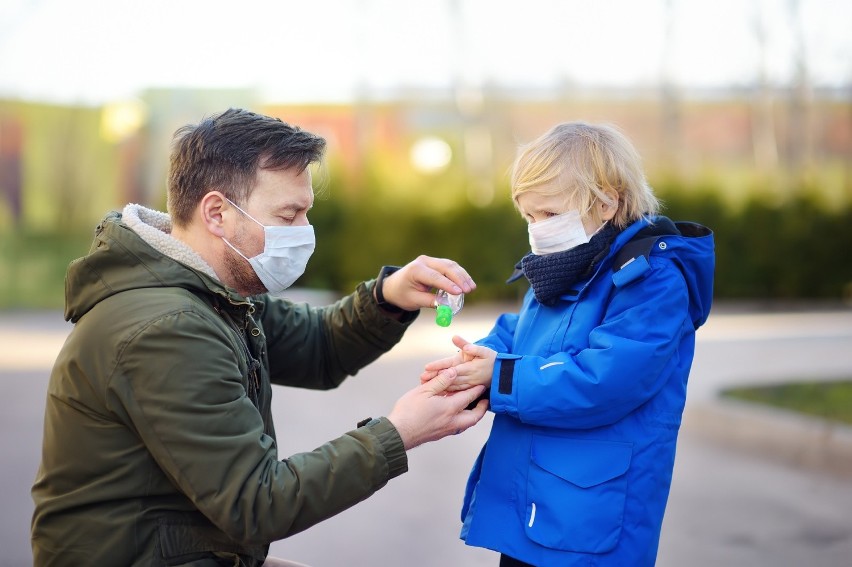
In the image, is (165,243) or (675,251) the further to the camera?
(675,251)

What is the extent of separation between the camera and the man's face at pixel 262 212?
8.87ft

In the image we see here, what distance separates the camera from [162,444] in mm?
2281

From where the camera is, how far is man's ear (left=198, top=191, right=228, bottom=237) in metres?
2.66

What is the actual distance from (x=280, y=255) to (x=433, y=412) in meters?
0.64

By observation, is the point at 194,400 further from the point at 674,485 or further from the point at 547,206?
the point at 674,485

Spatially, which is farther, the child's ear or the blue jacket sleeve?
the child's ear

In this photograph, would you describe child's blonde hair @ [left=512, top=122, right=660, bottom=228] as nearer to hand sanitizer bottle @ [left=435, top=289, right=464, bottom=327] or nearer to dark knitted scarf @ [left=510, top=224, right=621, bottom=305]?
dark knitted scarf @ [left=510, top=224, right=621, bottom=305]

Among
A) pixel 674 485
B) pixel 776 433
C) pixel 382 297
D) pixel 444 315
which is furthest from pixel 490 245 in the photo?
pixel 444 315

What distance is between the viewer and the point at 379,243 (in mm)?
16281

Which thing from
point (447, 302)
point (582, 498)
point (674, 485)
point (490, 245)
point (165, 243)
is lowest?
point (490, 245)

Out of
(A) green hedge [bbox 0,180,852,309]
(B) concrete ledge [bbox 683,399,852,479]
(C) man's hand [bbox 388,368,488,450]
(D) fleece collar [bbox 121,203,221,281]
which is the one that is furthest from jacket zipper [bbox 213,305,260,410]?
(A) green hedge [bbox 0,180,852,309]

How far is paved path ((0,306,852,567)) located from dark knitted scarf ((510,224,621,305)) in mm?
2444

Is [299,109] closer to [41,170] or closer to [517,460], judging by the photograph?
[41,170]

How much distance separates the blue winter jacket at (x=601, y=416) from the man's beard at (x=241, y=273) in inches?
28.8
